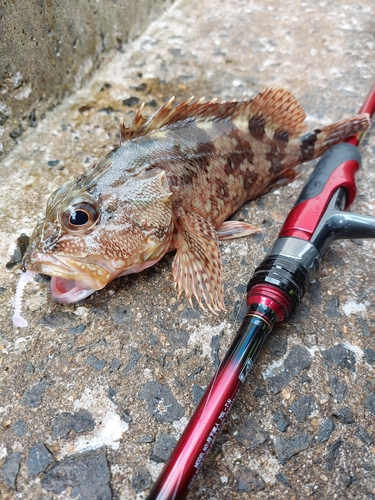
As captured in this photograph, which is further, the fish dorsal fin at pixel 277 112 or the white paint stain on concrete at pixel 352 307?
the fish dorsal fin at pixel 277 112

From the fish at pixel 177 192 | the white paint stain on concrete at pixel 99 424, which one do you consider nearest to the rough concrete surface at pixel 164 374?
the white paint stain on concrete at pixel 99 424

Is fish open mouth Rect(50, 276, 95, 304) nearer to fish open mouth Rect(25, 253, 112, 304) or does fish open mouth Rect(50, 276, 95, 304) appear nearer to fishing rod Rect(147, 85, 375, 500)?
fish open mouth Rect(25, 253, 112, 304)

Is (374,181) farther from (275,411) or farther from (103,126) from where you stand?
(103,126)

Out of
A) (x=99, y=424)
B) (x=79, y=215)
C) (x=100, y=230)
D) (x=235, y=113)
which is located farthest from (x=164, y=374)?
(x=235, y=113)

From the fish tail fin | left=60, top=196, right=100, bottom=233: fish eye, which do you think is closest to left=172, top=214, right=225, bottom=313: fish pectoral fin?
left=60, top=196, right=100, bottom=233: fish eye

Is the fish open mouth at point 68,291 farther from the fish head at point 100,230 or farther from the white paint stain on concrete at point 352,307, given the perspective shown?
the white paint stain on concrete at point 352,307

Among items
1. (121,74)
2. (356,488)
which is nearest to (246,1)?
(121,74)
